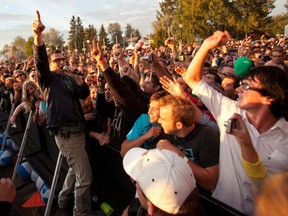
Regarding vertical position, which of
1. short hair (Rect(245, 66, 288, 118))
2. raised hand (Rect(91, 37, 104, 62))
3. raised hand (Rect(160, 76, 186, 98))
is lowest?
raised hand (Rect(160, 76, 186, 98))

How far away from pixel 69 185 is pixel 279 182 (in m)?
3.63

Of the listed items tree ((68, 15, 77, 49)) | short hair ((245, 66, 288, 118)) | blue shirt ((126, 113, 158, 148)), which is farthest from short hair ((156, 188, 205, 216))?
tree ((68, 15, 77, 49))

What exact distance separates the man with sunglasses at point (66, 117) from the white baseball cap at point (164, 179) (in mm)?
2100

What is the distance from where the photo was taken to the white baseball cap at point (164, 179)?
1.42 m

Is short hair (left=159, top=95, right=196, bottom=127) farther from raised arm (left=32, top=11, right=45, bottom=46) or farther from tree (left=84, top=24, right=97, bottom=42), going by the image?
tree (left=84, top=24, right=97, bottom=42)

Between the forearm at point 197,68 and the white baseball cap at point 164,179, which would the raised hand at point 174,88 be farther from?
the white baseball cap at point 164,179

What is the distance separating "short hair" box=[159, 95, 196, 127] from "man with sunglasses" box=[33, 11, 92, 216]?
1604 millimetres

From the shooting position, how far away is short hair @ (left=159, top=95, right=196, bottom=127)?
2.26m

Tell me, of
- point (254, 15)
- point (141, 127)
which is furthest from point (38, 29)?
point (254, 15)

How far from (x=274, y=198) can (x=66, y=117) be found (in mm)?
Answer: 3054

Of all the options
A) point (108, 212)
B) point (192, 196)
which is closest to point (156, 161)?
point (192, 196)

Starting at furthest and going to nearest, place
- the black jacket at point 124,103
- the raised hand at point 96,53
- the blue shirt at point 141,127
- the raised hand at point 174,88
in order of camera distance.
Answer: the raised hand at point 96,53 → the black jacket at point 124,103 → the blue shirt at point 141,127 → the raised hand at point 174,88

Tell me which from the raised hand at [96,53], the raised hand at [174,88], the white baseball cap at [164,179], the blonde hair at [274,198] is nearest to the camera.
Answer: the blonde hair at [274,198]

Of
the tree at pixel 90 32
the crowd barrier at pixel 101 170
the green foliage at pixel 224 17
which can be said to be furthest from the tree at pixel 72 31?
the crowd barrier at pixel 101 170
